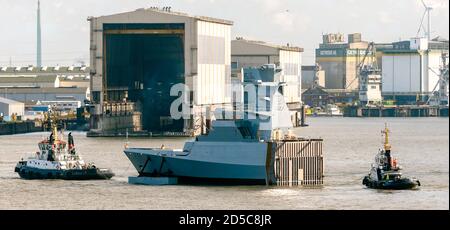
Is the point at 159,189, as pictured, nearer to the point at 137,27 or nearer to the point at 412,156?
the point at 412,156

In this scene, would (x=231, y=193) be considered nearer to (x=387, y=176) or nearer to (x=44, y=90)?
(x=387, y=176)

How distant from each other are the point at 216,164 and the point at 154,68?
51962mm

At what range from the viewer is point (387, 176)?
52562mm

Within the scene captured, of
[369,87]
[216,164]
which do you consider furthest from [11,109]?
[216,164]

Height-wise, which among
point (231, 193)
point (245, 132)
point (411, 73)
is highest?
point (411, 73)

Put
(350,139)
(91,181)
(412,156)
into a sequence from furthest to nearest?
1. (350,139)
2. (412,156)
3. (91,181)

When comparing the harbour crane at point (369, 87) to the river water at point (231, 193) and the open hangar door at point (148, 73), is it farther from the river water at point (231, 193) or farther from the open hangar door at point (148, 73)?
the river water at point (231, 193)

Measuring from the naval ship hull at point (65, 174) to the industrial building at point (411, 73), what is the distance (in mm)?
136667

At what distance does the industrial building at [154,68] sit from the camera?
322ft

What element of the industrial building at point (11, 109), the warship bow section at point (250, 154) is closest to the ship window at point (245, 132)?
the warship bow section at point (250, 154)

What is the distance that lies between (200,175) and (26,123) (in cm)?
6103

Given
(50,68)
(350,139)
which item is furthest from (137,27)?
(50,68)

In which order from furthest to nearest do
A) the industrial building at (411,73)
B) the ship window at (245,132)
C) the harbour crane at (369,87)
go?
the industrial building at (411,73)
the harbour crane at (369,87)
the ship window at (245,132)

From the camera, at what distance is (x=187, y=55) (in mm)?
98312
